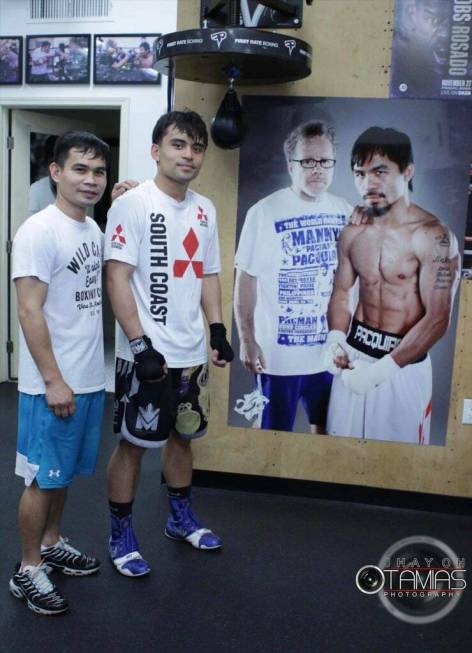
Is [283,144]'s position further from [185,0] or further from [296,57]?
[185,0]

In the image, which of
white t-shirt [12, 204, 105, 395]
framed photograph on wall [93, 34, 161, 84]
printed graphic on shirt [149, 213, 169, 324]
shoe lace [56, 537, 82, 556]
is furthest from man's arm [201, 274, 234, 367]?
framed photograph on wall [93, 34, 161, 84]

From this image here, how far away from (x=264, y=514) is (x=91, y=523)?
28.9 inches

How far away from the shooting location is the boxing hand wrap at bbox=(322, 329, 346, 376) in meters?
3.12

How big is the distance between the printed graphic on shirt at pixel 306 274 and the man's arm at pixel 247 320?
116 mm

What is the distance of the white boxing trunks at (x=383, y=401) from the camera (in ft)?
10.1

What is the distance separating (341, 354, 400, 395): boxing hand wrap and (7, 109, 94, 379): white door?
286 cm

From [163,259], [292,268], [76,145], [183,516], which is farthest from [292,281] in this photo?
[76,145]

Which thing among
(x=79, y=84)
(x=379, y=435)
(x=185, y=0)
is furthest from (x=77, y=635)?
(x=79, y=84)

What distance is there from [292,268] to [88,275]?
A: 1.13 meters

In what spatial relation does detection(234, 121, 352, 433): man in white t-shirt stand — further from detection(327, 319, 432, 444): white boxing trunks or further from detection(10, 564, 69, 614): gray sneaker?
detection(10, 564, 69, 614): gray sneaker

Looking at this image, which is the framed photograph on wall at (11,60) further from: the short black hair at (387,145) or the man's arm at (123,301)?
the man's arm at (123,301)

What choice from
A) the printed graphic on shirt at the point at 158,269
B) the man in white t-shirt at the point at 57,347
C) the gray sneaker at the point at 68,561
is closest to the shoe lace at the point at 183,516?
the gray sneaker at the point at 68,561

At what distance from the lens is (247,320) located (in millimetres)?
3176

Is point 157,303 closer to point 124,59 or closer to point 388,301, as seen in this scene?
point 388,301
